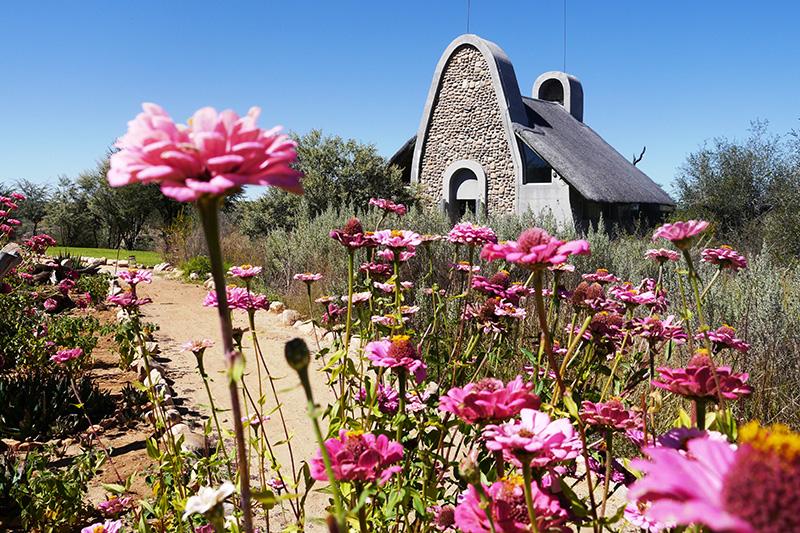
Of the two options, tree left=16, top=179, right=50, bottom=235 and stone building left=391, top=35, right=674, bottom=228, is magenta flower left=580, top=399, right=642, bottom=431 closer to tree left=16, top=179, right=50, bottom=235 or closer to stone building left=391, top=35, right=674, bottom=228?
stone building left=391, top=35, right=674, bottom=228

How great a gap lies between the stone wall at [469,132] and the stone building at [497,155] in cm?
3

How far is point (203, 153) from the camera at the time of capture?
2.44 ft

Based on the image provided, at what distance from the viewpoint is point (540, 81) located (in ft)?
67.7

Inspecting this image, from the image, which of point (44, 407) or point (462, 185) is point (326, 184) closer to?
point (462, 185)

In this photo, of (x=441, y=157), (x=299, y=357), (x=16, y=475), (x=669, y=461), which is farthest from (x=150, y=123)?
(x=441, y=157)

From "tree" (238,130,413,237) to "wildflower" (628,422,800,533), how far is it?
13.2 meters

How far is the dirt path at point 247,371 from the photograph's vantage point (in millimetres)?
3539

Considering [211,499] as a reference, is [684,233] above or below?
above

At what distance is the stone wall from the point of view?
14798mm

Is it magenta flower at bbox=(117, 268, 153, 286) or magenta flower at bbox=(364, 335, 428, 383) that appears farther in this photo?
magenta flower at bbox=(117, 268, 153, 286)

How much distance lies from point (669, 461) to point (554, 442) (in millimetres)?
435

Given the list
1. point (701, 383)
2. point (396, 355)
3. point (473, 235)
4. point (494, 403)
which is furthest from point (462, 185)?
point (494, 403)

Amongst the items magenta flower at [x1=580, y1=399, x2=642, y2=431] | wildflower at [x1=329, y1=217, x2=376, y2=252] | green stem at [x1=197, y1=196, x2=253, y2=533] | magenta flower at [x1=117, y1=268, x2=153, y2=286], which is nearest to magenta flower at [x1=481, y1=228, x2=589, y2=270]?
magenta flower at [x1=580, y1=399, x2=642, y2=431]

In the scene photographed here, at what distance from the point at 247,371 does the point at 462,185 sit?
1174 centimetres
